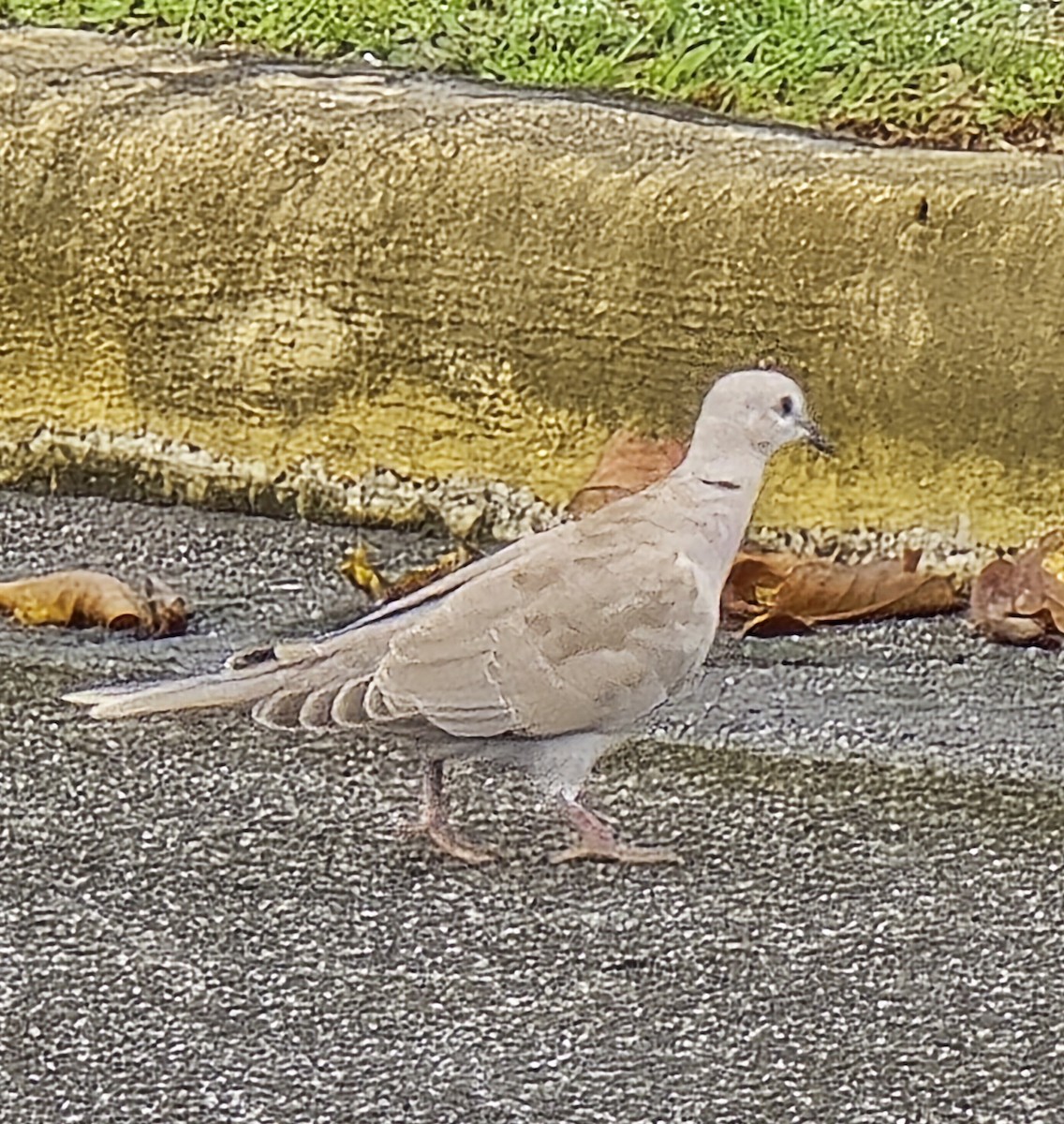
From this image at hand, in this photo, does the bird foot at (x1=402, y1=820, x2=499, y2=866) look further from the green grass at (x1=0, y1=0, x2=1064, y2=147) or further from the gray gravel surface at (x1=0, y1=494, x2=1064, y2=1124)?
the green grass at (x1=0, y1=0, x2=1064, y2=147)

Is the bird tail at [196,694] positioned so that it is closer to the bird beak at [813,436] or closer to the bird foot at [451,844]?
the bird foot at [451,844]

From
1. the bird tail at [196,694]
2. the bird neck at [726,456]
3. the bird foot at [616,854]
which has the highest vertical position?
the bird neck at [726,456]

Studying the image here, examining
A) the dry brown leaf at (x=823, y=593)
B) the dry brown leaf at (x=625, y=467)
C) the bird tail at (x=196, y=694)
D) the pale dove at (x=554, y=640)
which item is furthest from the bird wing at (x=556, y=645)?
the dry brown leaf at (x=625, y=467)

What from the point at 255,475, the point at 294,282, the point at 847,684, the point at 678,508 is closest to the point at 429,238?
the point at 294,282

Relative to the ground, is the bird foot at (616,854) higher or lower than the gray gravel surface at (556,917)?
higher

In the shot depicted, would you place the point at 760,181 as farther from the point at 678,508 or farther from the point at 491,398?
the point at 678,508

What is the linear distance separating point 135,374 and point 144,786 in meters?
1.08

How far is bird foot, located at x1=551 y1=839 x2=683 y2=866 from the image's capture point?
2.44 meters

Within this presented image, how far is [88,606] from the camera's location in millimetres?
3156

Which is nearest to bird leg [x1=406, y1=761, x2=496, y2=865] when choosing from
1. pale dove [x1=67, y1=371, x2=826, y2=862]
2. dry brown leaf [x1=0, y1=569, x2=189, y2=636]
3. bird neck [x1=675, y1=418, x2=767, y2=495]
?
pale dove [x1=67, y1=371, x2=826, y2=862]

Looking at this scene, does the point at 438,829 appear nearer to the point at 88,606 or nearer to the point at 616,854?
the point at 616,854

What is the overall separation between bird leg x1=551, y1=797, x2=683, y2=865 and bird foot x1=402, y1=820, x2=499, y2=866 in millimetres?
77

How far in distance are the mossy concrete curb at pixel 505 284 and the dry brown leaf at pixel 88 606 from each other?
1.39 ft

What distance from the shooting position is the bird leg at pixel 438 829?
8.04ft
